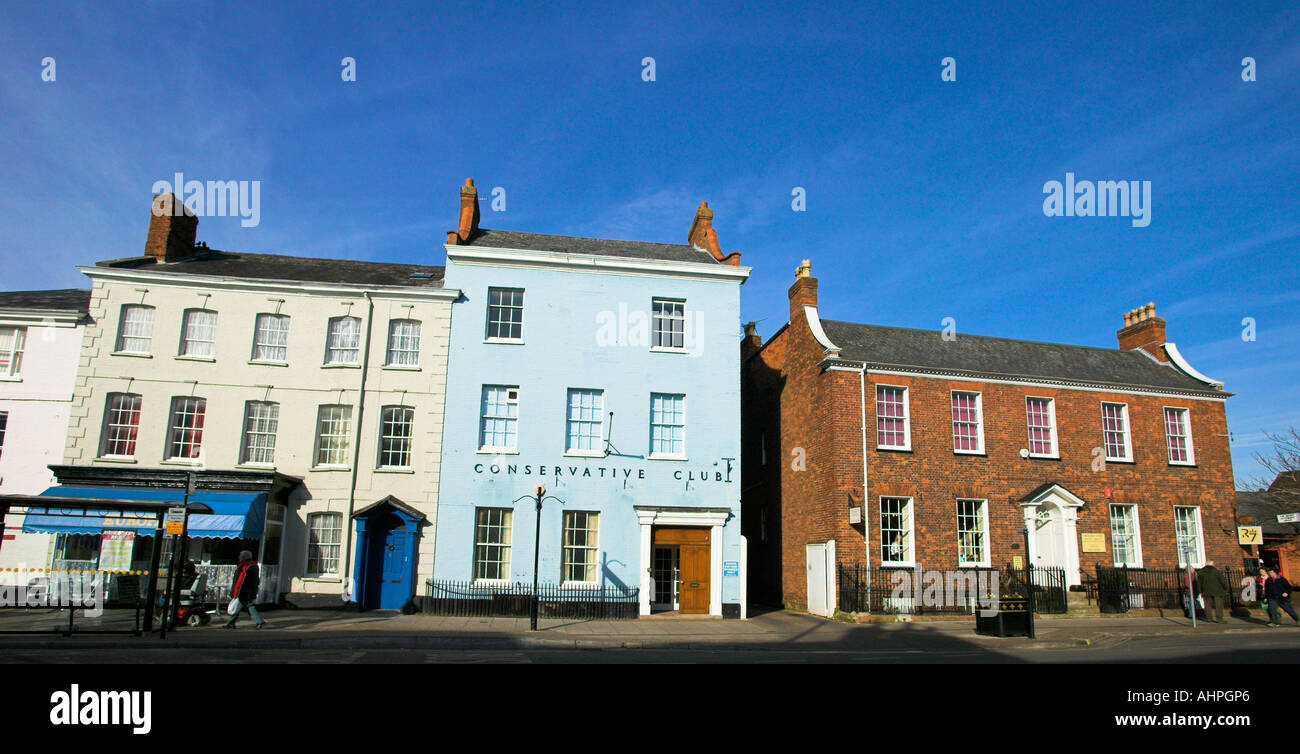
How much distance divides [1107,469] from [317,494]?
26.8 m

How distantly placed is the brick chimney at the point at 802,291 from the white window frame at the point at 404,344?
43.9 feet

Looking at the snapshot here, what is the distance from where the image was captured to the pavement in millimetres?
15625

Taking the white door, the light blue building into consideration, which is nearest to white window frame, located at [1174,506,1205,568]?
the white door

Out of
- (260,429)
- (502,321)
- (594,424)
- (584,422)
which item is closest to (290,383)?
(260,429)

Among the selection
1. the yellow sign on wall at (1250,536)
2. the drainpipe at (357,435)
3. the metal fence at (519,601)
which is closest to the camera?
the metal fence at (519,601)

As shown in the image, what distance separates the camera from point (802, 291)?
2738 centimetres

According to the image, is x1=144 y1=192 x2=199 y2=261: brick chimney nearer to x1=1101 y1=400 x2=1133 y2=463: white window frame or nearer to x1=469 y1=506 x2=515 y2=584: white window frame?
x1=469 y1=506 x2=515 y2=584: white window frame

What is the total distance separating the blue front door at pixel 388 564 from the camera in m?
22.5

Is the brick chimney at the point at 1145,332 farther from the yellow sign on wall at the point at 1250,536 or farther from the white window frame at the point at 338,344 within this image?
the white window frame at the point at 338,344

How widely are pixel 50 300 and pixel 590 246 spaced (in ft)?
59.5

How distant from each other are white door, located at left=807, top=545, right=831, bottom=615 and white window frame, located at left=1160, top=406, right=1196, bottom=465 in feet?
46.0

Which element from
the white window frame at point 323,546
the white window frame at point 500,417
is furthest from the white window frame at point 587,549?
the white window frame at point 323,546

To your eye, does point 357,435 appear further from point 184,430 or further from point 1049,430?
point 1049,430
